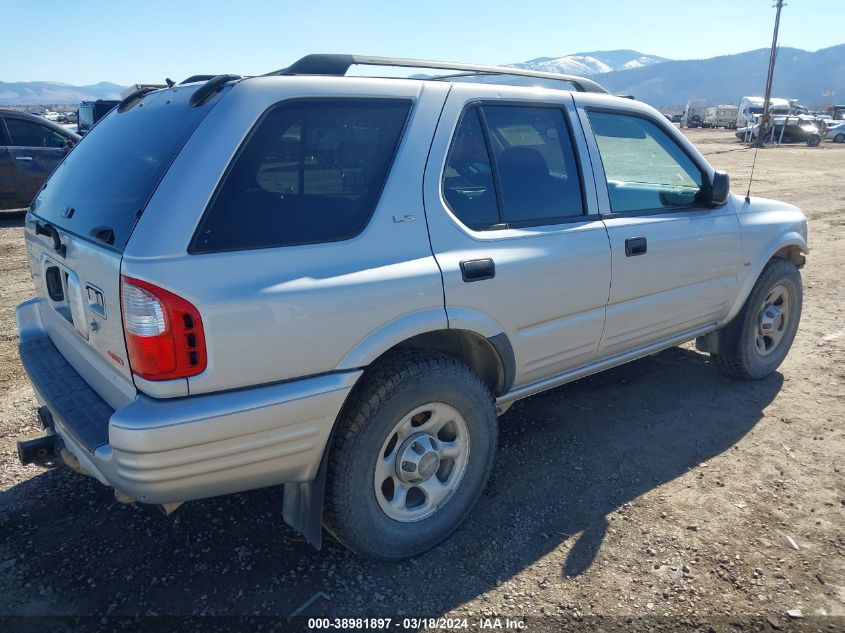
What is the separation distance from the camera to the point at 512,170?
300 centimetres

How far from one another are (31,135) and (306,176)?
10.6 meters

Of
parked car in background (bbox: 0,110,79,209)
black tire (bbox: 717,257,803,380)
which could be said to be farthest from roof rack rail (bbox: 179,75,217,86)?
parked car in background (bbox: 0,110,79,209)

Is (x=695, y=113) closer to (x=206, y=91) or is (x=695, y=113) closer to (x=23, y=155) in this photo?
(x=23, y=155)

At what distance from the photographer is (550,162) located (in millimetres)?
3174

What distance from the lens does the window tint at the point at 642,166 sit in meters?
3.42

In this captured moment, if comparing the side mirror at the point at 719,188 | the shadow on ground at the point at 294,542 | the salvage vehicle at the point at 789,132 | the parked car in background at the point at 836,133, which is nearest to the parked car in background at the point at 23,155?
the shadow on ground at the point at 294,542

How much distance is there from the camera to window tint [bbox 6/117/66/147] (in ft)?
34.0

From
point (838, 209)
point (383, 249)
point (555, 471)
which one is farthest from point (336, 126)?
point (838, 209)

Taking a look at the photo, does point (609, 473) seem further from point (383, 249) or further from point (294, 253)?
point (294, 253)

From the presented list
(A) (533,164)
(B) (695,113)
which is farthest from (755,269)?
(B) (695,113)

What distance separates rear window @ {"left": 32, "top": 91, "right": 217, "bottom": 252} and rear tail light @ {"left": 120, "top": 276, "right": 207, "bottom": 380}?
0.22 m

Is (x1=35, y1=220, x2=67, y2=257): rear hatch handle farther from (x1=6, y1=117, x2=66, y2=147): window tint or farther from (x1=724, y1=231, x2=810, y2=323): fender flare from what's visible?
(x1=6, y1=117, x2=66, y2=147): window tint

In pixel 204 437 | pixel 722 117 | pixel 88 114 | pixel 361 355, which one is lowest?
pixel 204 437

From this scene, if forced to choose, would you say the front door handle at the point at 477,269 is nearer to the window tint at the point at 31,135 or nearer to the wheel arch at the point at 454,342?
the wheel arch at the point at 454,342
